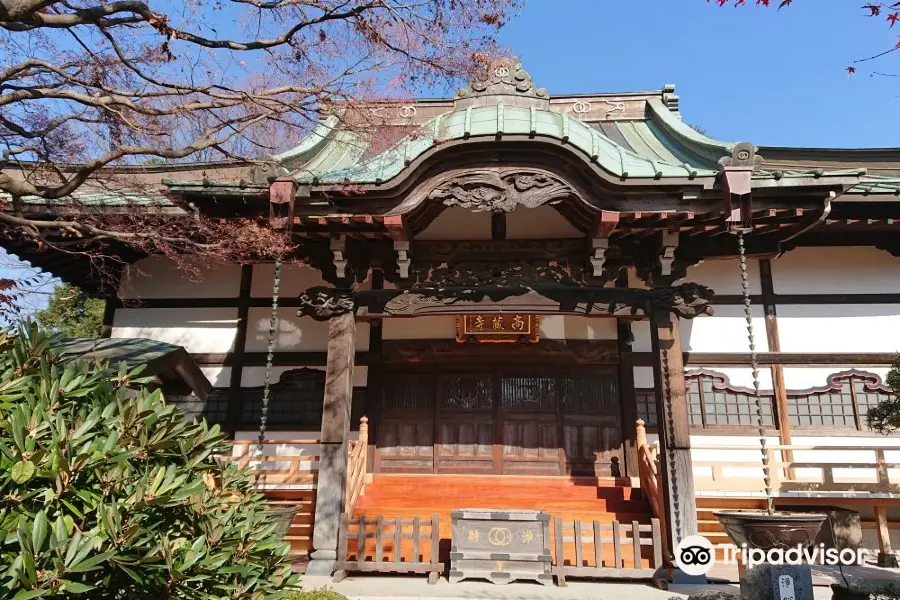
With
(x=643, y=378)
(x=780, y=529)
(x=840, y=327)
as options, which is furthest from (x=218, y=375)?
(x=840, y=327)

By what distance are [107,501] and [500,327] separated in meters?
8.99

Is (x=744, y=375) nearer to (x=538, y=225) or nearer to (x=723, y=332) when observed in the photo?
(x=723, y=332)

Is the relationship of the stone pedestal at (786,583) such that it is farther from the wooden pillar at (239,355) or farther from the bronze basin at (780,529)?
the wooden pillar at (239,355)

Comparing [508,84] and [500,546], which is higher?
[508,84]

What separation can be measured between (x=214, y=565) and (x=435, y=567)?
18.3 feet

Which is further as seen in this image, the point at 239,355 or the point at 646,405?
the point at 239,355

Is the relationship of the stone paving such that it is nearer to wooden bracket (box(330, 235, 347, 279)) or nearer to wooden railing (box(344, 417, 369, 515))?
wooden railing (box(344, 417, 369, 515))

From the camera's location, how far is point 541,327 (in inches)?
466

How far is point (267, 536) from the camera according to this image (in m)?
4.03

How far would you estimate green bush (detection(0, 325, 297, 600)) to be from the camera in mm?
2604

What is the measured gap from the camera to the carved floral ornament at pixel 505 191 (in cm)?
859

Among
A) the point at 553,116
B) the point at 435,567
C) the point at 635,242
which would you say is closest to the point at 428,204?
the point at 553,116

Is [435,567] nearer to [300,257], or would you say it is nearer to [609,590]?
[609,590]

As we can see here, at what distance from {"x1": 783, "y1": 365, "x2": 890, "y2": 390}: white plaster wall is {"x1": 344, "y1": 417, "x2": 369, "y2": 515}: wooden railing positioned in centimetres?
828
